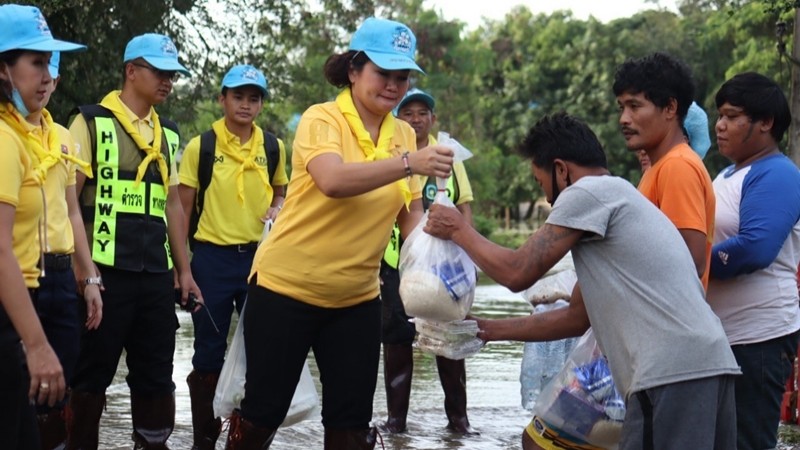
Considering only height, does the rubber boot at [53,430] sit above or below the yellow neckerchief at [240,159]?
below

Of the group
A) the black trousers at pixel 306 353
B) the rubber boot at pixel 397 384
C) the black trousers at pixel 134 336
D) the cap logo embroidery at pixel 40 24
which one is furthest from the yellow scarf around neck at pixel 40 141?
the rubber boot at pixel 397 384

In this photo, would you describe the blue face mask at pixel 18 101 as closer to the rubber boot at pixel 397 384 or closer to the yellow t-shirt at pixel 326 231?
the yellow t-shirt at pixel 326 231

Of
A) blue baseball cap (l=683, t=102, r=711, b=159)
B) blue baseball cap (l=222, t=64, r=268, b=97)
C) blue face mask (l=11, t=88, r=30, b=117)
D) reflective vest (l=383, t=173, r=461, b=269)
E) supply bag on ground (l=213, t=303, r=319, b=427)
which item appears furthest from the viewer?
reflective vest (l=383, t=173, r=461, b=269)

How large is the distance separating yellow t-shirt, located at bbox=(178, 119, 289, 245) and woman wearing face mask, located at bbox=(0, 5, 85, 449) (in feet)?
9.10

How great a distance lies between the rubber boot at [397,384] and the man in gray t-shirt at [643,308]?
145 inches

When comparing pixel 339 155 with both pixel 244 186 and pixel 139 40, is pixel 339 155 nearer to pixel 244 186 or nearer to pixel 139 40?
pixel 139 40

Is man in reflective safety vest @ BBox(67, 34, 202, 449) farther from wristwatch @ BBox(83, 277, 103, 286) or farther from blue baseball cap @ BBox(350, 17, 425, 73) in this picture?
blue baseball cap @ BBox(350, 17, 425, 73)

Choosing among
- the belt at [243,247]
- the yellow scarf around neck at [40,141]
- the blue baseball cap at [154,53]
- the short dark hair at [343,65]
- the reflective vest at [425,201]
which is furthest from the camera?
the reflective vest at [425,201]

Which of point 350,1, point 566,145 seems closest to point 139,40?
point 566,145

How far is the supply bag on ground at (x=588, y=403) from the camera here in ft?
14.9

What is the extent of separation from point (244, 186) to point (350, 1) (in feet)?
41.9

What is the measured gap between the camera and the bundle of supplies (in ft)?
15.5

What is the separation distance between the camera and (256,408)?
5.22m

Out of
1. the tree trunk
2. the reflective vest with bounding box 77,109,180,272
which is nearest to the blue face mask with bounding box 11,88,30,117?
the reflective vest with bounding box 77,109,180,272
